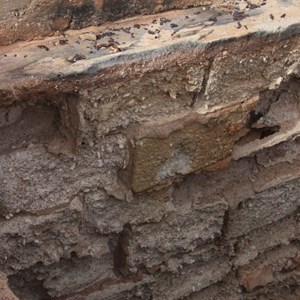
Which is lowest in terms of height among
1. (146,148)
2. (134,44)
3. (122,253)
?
(122,253)

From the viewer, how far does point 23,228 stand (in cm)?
164

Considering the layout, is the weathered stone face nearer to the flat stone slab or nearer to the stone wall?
the stone wall

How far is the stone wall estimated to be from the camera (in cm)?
152

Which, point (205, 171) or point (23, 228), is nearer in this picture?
point (23, 228)

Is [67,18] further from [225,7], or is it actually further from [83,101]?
[225,7]

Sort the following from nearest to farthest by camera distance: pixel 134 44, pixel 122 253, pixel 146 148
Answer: pixel 134 44 < pixel 146 148 < pixel 122 253

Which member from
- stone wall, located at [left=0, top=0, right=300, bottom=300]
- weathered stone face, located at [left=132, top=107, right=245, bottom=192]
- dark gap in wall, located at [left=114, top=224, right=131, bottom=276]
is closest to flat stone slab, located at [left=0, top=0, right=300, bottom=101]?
stone wall, located at [left=0, top=0, right=300, bottom=300]

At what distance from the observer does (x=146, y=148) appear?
165 cm

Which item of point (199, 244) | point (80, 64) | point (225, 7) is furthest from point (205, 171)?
point (80, 64)

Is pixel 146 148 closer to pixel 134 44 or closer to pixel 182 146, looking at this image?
pixel 182 146

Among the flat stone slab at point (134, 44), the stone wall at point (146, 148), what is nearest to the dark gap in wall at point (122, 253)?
the stone wall at point (146, 148)

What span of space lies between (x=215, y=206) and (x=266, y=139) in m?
0.26

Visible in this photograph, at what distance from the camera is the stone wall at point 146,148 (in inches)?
59.9

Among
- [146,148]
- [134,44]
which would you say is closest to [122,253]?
[146,148]
